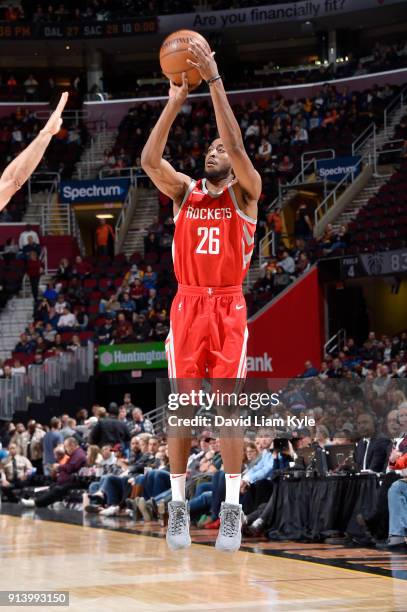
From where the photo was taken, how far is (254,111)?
3152 centimetres

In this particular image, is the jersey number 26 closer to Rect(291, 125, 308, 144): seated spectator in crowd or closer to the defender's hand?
the defender's hand

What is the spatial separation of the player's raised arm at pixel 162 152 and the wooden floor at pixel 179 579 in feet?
11.3

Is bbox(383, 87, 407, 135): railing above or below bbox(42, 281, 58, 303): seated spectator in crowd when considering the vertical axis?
above

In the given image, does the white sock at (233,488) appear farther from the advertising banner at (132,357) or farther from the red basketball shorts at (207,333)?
the advertising banner at (132,357)

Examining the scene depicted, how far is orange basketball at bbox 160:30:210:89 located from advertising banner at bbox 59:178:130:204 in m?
24.1

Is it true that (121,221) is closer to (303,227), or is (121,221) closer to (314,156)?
(314,156)

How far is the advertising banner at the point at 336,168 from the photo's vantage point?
2764 centimetres

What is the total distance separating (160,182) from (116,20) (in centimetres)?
2862

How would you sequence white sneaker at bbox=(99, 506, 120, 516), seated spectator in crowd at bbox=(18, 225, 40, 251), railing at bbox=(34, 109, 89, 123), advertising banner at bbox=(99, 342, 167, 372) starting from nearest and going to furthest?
white sneaker at bbox=(99, 506, 120, 516), advertising banner at bbox=(99, 342, 167, 372), seated spectator in crowd at bbox=(18, 225, 40, 251), railing at bbox=(34, 109, 89, 123)

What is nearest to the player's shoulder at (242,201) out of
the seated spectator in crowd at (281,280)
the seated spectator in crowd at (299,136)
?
the seated spectator in crowd at (281,280)

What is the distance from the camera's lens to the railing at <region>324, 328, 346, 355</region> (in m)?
23.5

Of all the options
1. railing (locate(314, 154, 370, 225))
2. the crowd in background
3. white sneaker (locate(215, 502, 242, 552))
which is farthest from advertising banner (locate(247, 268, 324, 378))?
white sneaker (locate(215, 502, 242, 552))

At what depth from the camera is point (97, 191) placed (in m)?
30.3

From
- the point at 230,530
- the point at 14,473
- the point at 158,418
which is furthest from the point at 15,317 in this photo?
the point at 230,530
